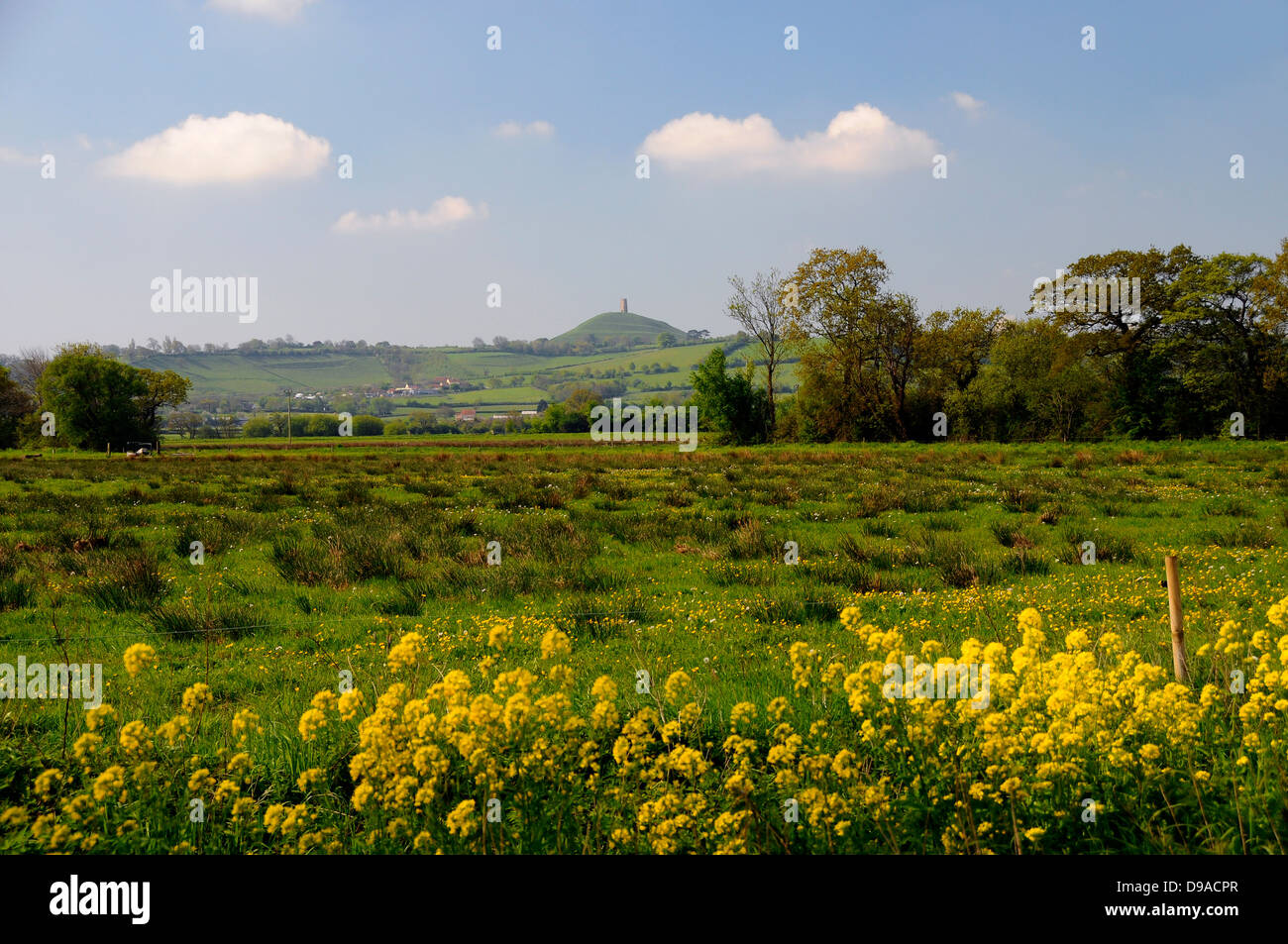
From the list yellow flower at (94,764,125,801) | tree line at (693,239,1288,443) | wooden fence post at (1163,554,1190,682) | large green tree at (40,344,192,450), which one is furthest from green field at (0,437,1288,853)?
large green tree at (40,344,192,450)

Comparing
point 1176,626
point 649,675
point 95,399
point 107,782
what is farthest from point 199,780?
point 95,399

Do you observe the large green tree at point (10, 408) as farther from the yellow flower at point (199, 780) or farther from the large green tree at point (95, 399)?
the yellow flower at point (199, 780)

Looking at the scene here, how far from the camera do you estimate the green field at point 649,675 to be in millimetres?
4074

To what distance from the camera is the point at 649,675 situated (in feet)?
20.5

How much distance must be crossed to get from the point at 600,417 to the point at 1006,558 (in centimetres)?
9130

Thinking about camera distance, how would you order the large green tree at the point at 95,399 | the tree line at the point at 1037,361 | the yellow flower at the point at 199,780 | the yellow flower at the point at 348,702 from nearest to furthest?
the yellow flower at the point at 199,780 → the yellow flower at the point at 348,702 → the tree line at the point at 1037,361 → the large green tree at the point at 95,399

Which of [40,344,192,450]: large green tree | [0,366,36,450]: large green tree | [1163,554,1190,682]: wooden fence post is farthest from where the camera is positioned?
[0,366,36,450]: large green tree

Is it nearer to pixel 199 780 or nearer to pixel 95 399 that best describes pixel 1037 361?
pixel 199 780

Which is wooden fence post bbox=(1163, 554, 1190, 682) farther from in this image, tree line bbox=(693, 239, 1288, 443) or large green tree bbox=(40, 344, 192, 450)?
large green tree bbox=(40, 344, 192, 450)

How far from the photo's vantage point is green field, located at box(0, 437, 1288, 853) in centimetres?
407

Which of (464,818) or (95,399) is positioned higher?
(95,399)

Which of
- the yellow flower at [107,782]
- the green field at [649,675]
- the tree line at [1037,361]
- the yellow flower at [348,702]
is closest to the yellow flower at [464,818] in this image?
the green field at [649,675]

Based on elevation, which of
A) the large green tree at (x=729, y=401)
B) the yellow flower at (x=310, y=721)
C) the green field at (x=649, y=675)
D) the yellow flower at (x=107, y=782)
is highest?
the large green tree at (x=729, y=401)
